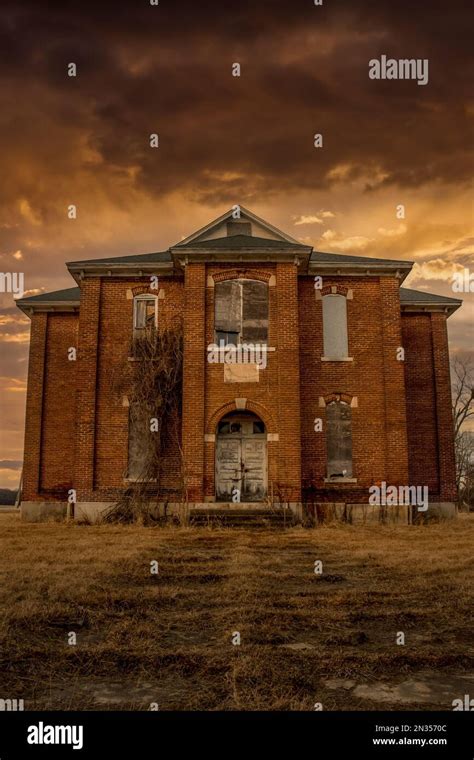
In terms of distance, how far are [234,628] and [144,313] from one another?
16370 mm

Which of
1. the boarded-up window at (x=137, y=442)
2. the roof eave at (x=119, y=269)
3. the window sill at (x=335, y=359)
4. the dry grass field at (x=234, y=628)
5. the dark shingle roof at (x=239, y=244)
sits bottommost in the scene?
the dry grass field at (x=234, y=628)

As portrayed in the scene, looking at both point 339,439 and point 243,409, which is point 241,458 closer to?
point 243,409

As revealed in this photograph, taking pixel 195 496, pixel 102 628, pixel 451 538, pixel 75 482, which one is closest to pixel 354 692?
pixel 102 628

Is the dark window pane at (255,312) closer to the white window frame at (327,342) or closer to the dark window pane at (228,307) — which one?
the dark window pane at (228,307)

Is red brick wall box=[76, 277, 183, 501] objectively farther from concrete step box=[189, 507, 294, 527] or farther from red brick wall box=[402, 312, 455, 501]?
red brick wall box=[402, 312, 455, 501]

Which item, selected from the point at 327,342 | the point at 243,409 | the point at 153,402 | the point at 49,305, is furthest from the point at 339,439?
the point at 49,305

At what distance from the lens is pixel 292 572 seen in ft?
35.7

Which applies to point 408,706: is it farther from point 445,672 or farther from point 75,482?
point 75,482

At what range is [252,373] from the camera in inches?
818

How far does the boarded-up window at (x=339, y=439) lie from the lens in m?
21.4

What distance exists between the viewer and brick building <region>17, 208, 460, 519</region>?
67.5 ft

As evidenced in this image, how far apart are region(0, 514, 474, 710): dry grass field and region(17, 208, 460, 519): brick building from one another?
7.31 meters

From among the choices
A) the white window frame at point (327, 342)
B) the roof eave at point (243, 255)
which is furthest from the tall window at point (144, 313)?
the white window frame at point (327, 342)

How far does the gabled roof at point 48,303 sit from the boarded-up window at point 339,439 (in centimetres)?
988
